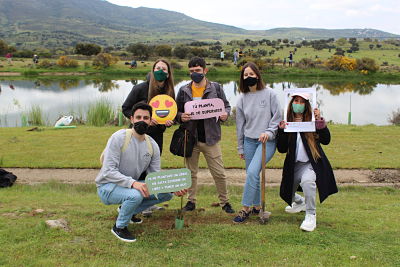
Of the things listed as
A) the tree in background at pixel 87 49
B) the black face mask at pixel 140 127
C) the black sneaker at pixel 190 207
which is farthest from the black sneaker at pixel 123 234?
the tree in background at pixel 87 49

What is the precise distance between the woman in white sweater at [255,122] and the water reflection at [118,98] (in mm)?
14928

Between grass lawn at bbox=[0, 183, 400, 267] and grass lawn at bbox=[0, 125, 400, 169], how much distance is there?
3.66 meters

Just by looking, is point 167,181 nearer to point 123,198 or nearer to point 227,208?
point 123,198

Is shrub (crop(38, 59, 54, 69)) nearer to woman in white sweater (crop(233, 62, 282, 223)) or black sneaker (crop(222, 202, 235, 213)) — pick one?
black sneaker (crop(222, 202, 235, 213))

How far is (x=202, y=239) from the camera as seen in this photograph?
4.64 metres

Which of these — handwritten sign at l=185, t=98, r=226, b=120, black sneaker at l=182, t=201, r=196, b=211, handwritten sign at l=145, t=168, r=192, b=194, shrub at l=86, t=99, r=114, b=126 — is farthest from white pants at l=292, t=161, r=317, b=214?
shrub at l=86, t=99, r=114, b=126

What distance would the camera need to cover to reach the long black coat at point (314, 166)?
16.5 feet

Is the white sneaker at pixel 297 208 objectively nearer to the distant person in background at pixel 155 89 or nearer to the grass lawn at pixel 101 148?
the distant person in background at pixel 155 89

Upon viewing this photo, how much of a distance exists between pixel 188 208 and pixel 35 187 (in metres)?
3.79

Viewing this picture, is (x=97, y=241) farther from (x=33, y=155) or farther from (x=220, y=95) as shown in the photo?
(x=33, y=155)

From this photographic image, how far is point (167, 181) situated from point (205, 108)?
126cm

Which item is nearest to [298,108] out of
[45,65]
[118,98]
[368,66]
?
[118,98]

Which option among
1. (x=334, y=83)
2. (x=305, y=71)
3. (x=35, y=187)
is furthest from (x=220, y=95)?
(x=305, y=71)

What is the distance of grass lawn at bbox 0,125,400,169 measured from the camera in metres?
9.76
